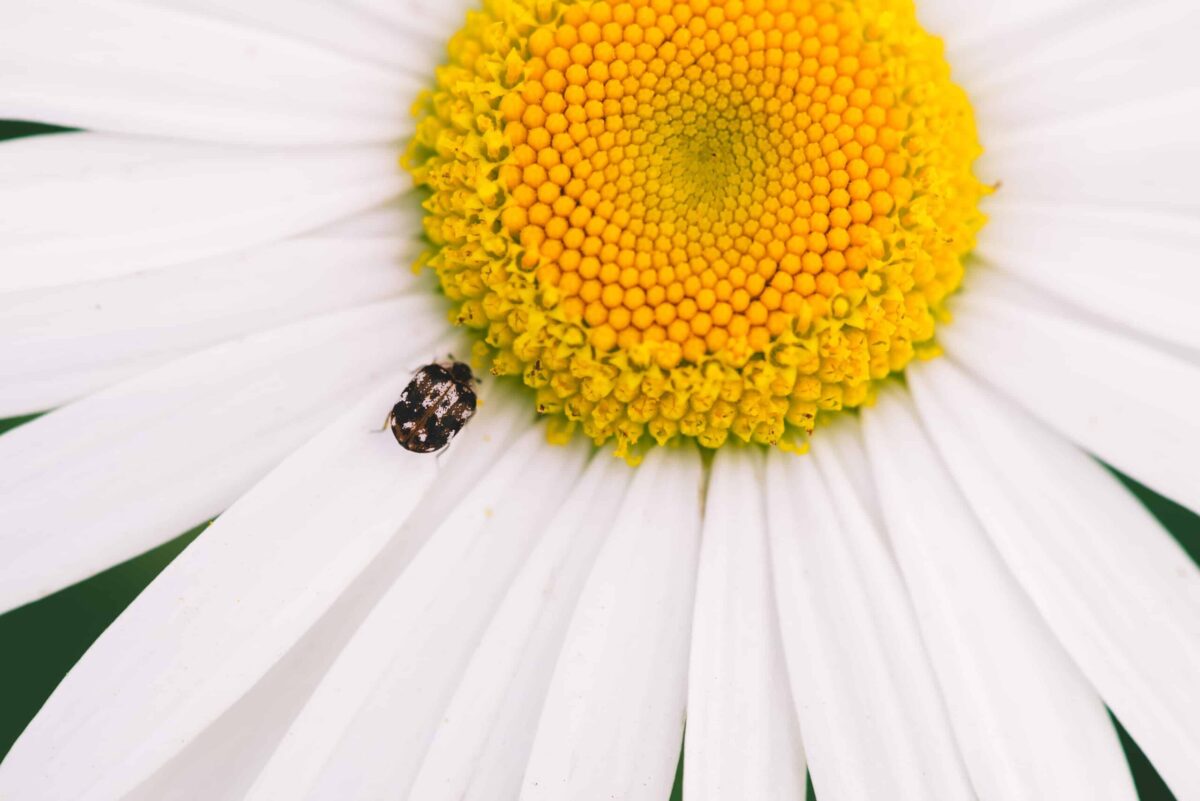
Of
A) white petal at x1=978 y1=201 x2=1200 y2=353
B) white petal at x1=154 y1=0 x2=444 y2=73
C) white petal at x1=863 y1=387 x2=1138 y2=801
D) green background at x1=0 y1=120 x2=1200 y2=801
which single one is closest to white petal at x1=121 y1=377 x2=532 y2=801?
green background at x1=0 y1=120 x2=1200 y2=801

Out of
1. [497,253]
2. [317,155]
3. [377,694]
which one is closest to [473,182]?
[497,253]

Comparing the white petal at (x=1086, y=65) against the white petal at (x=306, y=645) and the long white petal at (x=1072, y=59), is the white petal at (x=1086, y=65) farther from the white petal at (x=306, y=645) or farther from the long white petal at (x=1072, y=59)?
the white petal at (x=306, y=645)

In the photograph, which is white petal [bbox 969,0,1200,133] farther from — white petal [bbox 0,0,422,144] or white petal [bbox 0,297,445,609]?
white petal [bbox 0,297,445,609]

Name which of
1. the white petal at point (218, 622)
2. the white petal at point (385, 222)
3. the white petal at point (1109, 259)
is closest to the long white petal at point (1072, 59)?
the white petal at point (1109, 259)

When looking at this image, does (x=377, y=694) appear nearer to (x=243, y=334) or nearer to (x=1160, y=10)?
(x=243, y=334)

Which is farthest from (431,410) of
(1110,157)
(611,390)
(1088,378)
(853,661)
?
(1110,157)

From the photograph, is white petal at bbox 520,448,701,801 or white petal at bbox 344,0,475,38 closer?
white petal at bbox 520,448,701,801
